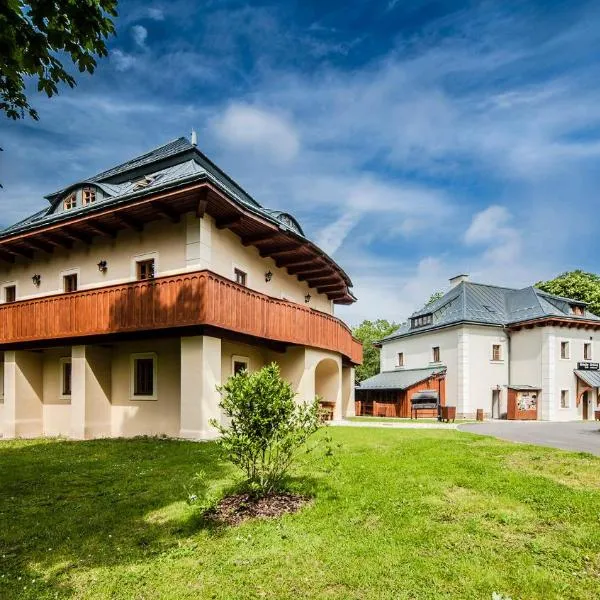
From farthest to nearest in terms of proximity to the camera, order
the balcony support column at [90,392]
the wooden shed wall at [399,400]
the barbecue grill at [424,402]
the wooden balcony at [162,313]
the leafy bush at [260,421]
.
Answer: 1. the wooden shed wall at [399,400]
2. the barbecue grill at [424,402]
3. the balcony support column at [90,392]
4. the wooden balcony at [162,313]
5. the leafy bush at [260,421]

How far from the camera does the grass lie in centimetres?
424

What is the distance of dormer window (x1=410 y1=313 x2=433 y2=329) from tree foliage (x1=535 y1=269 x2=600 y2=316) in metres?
15.2

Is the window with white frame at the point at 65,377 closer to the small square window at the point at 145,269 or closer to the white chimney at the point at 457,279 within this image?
the small square window at the point at 145,269

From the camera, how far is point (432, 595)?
3953 mm

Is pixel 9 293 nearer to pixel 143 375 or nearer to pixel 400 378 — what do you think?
pixel 143 375

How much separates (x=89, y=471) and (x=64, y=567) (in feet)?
15.3

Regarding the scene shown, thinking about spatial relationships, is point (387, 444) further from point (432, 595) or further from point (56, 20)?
point (56, 20)

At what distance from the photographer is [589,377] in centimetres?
2989

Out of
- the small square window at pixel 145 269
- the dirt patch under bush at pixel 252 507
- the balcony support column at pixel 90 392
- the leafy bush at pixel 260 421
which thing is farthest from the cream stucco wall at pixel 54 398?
the leafy bush at pixel 260 421

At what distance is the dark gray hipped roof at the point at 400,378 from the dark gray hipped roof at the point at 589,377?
842cm

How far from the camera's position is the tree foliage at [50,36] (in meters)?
4.56

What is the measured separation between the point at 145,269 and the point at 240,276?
3162mm

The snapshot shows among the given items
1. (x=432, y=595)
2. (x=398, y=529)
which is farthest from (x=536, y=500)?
(x=432, y=595)

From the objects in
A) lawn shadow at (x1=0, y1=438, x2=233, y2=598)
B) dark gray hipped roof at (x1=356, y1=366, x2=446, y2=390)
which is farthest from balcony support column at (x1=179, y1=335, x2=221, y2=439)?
dark gray hipped roof at (x1=356, y1=366, x2=446, y2=390)
